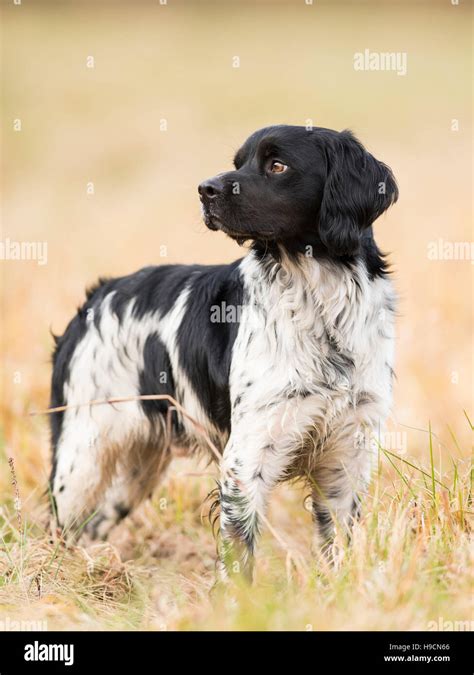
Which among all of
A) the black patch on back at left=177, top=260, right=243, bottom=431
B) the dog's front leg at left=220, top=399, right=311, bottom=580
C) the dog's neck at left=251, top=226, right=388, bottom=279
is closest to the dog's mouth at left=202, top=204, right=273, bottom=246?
the dog's neck at left=251, top=226, right=388, bottom=279

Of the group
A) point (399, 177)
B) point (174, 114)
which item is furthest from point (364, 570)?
point (174, 114)

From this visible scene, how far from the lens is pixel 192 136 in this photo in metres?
15.4

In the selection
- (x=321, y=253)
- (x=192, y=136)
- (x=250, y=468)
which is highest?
(x=192, y=136)

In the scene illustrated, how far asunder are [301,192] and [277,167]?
158 mm

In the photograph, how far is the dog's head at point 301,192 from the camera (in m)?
4.07

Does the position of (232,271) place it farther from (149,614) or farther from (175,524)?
(175,524)

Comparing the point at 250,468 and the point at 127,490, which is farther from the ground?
the point at 250,468

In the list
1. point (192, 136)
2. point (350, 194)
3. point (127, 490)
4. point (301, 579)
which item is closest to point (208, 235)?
point (192, 136)

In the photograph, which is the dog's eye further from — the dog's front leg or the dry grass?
the dry grass

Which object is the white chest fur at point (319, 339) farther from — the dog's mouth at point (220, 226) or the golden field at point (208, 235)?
the golden field at point (208, 235)

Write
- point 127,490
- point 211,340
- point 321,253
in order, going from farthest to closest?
point 127,490 → point 211,340 → point 321,253

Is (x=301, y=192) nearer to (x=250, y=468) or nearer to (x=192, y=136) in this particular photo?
(x=250, y=468)

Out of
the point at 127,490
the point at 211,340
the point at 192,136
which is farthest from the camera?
the point at 192,136

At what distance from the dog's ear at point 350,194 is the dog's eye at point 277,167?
0.20m
